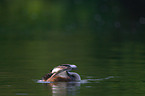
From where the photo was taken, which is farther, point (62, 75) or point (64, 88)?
point (62, 75)

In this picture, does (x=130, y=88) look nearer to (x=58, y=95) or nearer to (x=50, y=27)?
(x=58, y=95)

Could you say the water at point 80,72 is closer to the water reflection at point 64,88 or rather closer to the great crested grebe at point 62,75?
the water reflection at point 64,88

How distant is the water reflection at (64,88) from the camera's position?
12.4m

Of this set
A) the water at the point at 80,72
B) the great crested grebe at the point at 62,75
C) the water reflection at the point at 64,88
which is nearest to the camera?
the water reflection at the point at 64,88

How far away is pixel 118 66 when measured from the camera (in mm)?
18766

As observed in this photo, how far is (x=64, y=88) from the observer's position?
43.4 ft

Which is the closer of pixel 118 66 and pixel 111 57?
pixel 118 66

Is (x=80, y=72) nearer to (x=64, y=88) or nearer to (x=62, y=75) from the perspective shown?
(x=62, y=75)

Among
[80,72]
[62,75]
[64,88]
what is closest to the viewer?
[64,88]

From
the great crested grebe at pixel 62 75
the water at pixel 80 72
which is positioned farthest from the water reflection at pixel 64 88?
the great crested grebe at pixel 62 75

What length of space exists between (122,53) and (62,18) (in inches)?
1477

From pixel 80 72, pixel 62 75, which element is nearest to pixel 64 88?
pixel 62 75

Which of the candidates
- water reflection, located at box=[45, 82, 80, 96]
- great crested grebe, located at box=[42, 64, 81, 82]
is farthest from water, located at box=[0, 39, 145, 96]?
great crested grebe, located at box=[42, 64, 81, 82]

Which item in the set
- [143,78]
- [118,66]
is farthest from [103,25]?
[143,78]
